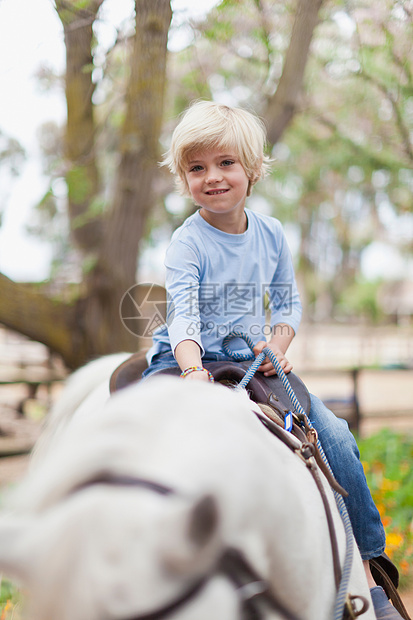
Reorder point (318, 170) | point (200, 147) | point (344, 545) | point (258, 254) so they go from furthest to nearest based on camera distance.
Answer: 1. point (318, 170)
2. point (258, 254)
3. point (200, 147)
4. point (344, 545)

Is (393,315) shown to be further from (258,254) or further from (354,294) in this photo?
(258,254)

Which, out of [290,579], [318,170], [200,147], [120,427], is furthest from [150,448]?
[318,170]

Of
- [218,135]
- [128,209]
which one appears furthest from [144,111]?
[218,135]

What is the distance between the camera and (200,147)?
1.77 meters

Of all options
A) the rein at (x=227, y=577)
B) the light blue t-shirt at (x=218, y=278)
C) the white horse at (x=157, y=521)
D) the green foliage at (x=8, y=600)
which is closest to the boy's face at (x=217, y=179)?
the light blue t-shirt at (x=218, y=278)

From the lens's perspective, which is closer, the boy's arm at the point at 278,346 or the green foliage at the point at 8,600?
the boy's arm at the point at 278,346

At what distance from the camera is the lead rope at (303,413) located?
0.99 m

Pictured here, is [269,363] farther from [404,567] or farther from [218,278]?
[404,567]

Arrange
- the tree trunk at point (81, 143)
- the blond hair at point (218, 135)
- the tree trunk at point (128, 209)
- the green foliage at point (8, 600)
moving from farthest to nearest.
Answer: the tree trunk at point (81, 143), the tree trunk at point (128, 209), the green foliage at point (8, 600), the blond hair at point (218, 135)

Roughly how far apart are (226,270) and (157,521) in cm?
131

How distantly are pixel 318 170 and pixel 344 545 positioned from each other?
1103cm

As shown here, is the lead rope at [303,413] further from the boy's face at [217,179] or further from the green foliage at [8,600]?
the green foliage at [8,600]

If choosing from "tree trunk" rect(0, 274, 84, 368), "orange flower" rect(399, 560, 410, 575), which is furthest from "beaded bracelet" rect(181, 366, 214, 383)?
"tree trunk" rect(0, 274, 84, 368)

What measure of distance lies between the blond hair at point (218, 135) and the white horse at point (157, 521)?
1155mm
